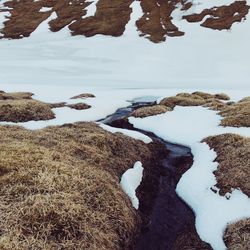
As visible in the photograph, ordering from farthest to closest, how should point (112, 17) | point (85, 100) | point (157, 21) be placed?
point (112, 17) < point (157, 21) < point (85, 100)

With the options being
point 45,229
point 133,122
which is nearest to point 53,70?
point 133,122

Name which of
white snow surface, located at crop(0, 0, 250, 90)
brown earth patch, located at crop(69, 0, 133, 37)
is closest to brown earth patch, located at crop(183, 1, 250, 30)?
white snow surface, located at crop(0, 0, 250, 90)

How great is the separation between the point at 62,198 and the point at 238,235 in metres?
5.41

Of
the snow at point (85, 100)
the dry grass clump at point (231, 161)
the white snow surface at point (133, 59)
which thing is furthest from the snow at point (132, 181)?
the white snow surface at point (133, 59)

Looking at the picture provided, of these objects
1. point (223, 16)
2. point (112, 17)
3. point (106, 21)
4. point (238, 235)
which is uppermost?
point (223, 16)

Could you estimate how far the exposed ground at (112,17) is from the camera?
71062 mm

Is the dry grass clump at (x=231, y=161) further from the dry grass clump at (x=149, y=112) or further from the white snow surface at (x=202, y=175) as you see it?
the dry grass clump at (x=149, y=112)

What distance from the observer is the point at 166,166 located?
1939 cm

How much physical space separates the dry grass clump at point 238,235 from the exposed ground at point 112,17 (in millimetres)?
57525

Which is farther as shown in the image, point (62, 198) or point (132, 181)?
point (132, 181)

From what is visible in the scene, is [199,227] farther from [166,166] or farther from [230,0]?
[230,0]

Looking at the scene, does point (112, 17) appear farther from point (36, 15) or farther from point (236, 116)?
point (236, 116)

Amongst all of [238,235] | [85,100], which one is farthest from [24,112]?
[238,235]

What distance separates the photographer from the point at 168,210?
15.2 meters
